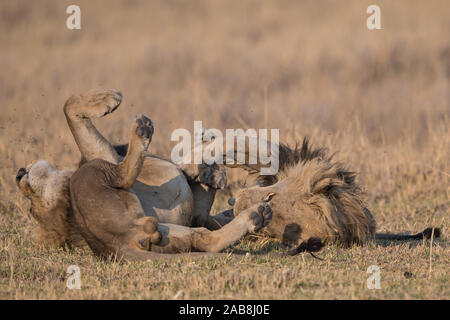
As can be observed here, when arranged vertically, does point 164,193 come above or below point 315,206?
above

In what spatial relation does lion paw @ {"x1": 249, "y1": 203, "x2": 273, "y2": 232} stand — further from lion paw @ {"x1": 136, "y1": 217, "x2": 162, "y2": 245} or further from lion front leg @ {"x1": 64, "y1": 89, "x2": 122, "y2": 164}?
lion front leg @ {"x1": 64, "y1": 89, "x2": 122, "y2": 164}

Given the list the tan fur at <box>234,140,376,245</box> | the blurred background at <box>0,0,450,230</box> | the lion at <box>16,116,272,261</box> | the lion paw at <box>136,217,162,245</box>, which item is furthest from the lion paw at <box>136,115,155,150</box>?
the blurred background at <box>0,0,450,230</box>

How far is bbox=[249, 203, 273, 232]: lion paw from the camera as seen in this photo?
168 inches

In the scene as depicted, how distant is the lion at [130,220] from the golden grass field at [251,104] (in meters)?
0.15

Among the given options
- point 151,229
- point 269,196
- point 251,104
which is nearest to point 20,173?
point 151,229

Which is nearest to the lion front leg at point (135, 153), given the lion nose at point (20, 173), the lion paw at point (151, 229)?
the lion paw at point (151, 229)

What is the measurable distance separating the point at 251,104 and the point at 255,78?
6.19ft

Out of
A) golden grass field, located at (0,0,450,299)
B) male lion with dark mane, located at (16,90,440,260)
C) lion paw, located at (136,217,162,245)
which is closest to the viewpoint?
golden grass field, located at (0,0,450,299)

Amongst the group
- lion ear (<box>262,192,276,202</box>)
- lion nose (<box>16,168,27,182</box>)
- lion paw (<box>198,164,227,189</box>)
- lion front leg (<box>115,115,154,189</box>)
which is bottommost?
lion ear (<box>262,192,276,202</box>)

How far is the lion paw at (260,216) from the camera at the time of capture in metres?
4.27

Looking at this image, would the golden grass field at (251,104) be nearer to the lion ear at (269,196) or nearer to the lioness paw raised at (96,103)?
the lion ear at (269,196)

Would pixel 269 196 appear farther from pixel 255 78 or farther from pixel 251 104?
pixel 255 78

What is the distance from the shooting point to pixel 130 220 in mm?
4305

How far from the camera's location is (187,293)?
3543 mm
